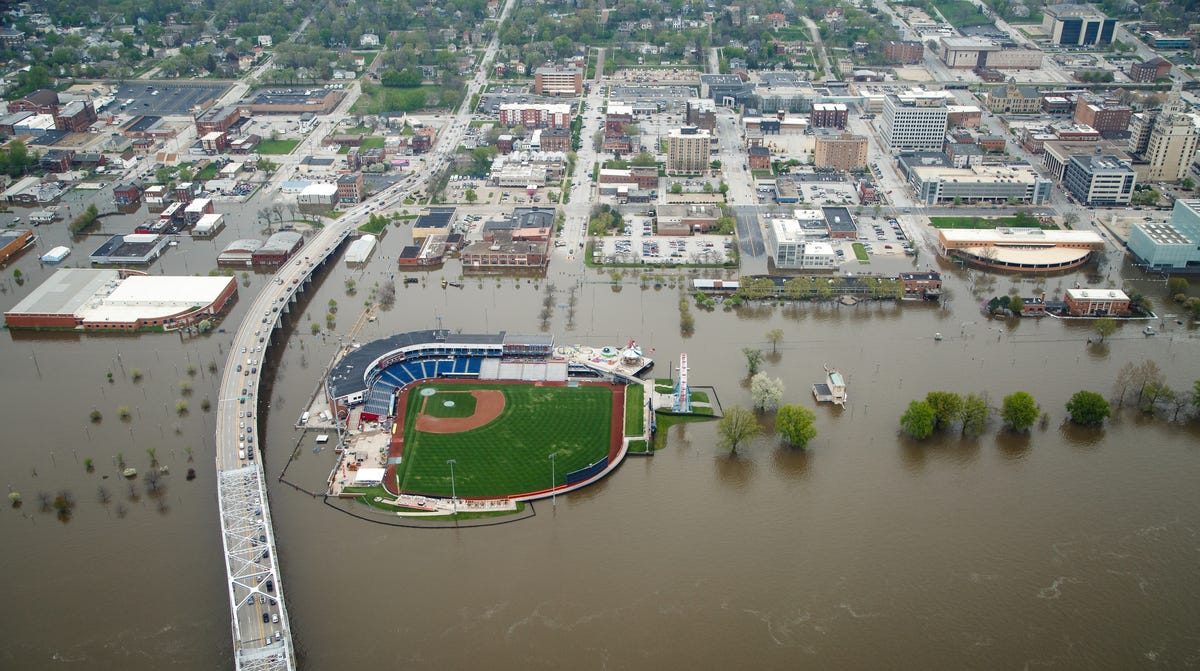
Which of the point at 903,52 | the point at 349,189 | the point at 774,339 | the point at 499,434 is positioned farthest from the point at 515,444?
the point at 903,52

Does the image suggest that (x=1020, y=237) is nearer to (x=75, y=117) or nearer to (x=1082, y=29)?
(x=1082, y=29)

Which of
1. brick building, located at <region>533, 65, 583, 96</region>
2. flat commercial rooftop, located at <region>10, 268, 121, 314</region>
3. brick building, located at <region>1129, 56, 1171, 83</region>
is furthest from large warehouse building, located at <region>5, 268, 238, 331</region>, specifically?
brick building, located at <region>1129, 56, 1171, 83</region>

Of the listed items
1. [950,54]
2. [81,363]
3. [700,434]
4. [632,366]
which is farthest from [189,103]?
[950,54]

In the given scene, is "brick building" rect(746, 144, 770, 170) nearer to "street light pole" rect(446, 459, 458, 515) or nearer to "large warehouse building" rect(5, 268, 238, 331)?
"large warehouse building" rect(5, 268, 238, 331)

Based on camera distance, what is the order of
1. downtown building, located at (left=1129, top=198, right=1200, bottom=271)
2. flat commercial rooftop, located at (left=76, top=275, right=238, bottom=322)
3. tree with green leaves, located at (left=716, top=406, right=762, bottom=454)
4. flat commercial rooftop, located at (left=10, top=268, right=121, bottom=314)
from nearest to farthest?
1. tree with green leaves, located at (left=716, top=406, right=762, bottom=454)
2. flat commercial rooftop, located at (left=76, top=275, right=238, bottom=322)
3. flat commercial rooftop, located at (left=10, top=268, right=121, bottom=314)
4. downtown building, located at (left=1129, top=198, right=1200, bottom=271)

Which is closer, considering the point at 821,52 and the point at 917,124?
the point at 917,124

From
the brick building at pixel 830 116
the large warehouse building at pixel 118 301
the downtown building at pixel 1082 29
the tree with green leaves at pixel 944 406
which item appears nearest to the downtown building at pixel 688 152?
the brick building at pixel 830 116
